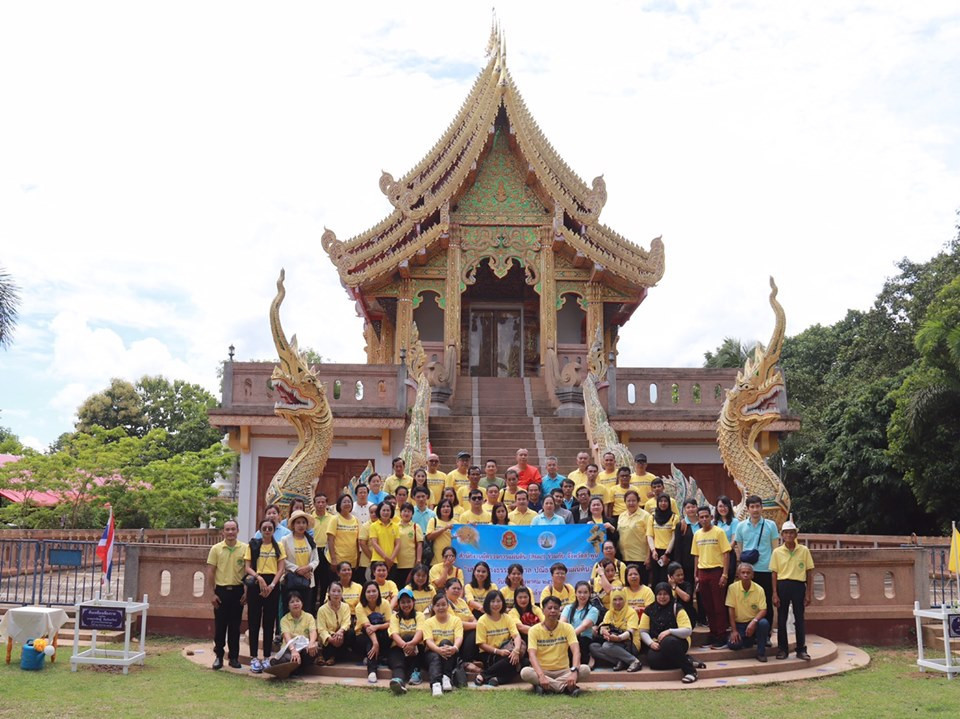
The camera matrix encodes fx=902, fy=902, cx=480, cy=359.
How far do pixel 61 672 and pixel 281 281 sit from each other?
5428 mm

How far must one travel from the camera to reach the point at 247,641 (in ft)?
30.3

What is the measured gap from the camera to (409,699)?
7.40 m

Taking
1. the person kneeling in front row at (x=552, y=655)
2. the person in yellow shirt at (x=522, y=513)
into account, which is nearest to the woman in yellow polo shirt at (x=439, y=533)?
the person in yellow shirt at (x=522, y=513)

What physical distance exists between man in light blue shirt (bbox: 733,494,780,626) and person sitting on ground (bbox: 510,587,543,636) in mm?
2228

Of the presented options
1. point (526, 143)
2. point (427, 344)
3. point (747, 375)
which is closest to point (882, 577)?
point (747, 375)

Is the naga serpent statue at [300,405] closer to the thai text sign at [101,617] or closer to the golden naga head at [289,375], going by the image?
the golden naga head at [289,375]

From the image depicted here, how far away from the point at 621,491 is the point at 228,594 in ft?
14.0

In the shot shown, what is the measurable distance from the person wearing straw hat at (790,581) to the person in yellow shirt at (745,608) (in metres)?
0.20

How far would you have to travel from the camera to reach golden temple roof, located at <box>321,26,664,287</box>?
19.3 m

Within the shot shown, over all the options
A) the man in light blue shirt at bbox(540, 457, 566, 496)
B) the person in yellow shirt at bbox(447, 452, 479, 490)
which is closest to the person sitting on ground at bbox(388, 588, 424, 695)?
the person in yellow shirt at bbox(447, 452, 479, 490)

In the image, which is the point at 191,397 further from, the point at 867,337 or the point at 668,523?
the point at 668,523

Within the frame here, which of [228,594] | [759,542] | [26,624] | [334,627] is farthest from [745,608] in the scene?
[26,624]

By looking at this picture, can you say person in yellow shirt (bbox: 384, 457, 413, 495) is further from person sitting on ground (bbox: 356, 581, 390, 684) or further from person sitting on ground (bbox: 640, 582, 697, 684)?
person sitting on ground (bbox: 640, 582, 697, 684)

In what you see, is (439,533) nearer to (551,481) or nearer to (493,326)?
(551,481)
